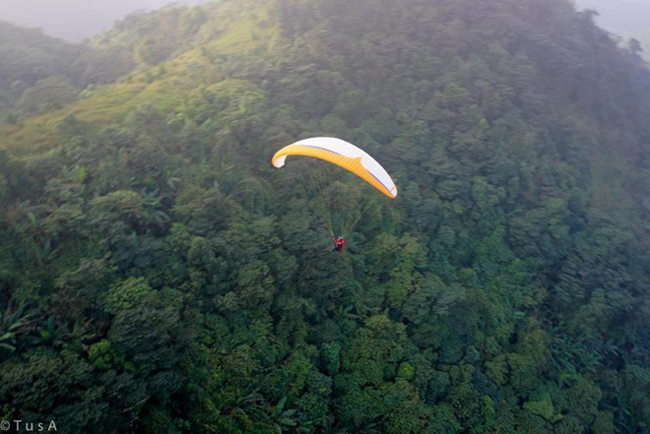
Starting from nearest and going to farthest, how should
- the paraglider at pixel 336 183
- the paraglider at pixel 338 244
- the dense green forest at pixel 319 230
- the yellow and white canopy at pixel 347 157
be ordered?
the dense green forest at pixel 319 230
the yellow and white canopy at pixel 347 157
the paraglider at pixel 336 183
the paraglider at pixel 338 244

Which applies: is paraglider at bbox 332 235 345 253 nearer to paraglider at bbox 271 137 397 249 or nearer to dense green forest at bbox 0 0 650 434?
paraglider at bbox 271 137 397 249

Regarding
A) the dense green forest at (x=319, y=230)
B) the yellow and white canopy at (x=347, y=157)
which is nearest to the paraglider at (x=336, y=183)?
the yellow and white canopy at (x=347, y=157)

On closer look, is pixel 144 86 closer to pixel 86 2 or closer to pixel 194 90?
pixel 194 90

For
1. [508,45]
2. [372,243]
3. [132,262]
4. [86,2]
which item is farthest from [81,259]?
[86,2]

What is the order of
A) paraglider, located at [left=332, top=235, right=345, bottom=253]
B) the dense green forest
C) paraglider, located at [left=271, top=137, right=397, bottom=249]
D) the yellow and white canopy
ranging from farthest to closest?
paraglider, located at [left=332, top=235, right=345, bottom=253] → paraglider, located at [left=271, top=137, right=397, bottom=249] → the yellow and white canopy → the dense green forest

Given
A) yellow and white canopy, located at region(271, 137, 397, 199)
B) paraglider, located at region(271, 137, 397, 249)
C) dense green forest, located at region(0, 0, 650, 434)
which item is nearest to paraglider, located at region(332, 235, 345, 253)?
paraglider, located at region(271, 137, 397, 249)

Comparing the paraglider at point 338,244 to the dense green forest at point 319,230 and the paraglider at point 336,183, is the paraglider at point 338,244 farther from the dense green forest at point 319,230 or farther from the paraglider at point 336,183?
the dense green forest at point 319,230

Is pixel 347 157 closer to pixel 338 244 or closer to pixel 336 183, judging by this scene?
pixel 338 244

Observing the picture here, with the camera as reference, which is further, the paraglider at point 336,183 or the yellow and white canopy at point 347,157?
the paraglider at point 336,183
